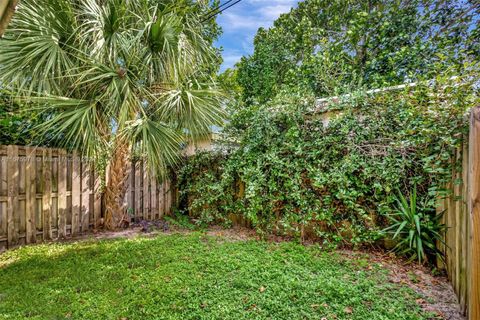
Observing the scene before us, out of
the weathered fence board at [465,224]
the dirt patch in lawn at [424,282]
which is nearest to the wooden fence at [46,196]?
the dirt patch in lawn at [424,282]

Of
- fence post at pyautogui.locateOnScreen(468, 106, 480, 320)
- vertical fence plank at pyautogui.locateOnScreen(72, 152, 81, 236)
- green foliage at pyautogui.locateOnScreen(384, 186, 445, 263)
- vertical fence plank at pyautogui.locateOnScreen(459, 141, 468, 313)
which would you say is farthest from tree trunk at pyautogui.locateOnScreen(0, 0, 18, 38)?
vertical fence plank at pyautogui.locateOnScreen(72, 152, 81, 236)

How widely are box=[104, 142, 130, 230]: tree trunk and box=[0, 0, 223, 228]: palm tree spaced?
2cm

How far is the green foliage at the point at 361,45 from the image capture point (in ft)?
19.6

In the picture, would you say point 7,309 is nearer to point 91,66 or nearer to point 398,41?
point 91,66

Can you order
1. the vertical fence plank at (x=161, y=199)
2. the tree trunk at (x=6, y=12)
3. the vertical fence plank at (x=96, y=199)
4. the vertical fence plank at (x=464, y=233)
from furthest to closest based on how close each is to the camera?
the vertical fence plank at (x=161, y=199), the vertical fence plank at (x=96, y=199), the vertical fence plank at (x=464, y=233), the tree trunk at (x=6, y=12)

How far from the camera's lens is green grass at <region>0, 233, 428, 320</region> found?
7.47 feet

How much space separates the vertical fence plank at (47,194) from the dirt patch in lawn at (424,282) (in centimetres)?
502

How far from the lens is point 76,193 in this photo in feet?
15.9

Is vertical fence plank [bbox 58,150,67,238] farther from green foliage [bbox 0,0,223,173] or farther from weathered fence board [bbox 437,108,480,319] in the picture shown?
weathered fence board [bbox 437,108,480,319]

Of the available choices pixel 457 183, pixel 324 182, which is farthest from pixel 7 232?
pixel 457 183

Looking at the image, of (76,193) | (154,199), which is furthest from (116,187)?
(154,199)

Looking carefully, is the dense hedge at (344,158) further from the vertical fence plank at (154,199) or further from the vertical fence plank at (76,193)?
the vertical fence plank at (76,193)

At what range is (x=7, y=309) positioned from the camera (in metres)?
2.31

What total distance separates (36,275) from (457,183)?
4728 millimetres
